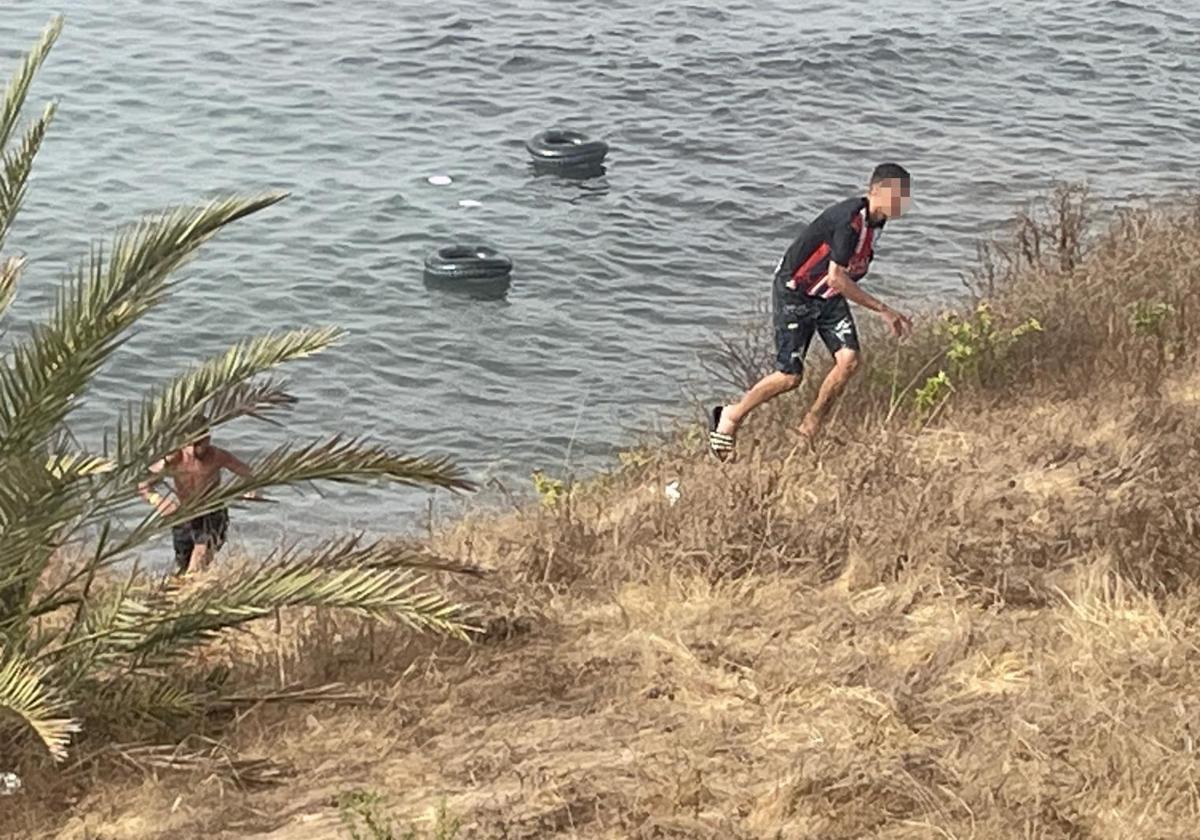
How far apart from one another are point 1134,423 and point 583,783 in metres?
4.53

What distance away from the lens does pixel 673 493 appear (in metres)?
9.31

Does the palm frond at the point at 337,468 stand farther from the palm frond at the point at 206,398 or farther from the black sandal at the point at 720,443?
the black sandal at the point at 720,443

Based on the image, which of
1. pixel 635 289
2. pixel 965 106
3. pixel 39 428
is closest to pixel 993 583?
pixel 39 428

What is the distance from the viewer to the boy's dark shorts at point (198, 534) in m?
9.77

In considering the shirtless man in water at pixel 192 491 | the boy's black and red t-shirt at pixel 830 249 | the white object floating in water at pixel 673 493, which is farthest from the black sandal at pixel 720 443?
the shirtless man in water at pixel 192 491

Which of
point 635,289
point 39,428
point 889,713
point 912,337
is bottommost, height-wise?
point 635,289

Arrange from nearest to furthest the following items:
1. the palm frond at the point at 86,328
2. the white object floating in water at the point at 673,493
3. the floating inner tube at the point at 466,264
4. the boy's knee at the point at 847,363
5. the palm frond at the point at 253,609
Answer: the palm frond at the point at 86,328 → the palm frond at the point at 253,609 → the white object floating in water at the point at 673,493 → the boy's knee at the point at 847,363 → the floating inner tube at the point at 466,264

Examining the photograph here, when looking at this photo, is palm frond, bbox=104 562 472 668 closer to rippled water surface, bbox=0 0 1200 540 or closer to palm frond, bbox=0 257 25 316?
palm frond, bbox=0 257 25 316

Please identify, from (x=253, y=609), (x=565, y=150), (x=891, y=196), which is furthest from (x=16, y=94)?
(x=565, y=150)

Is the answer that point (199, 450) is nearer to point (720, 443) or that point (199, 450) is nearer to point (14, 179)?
point (14, 179)

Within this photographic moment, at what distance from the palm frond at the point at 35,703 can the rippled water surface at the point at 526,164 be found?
635cm

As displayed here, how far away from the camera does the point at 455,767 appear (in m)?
6.32

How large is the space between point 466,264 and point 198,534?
8165 millimetres

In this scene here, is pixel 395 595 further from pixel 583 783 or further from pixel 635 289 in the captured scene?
pixel 635 289
